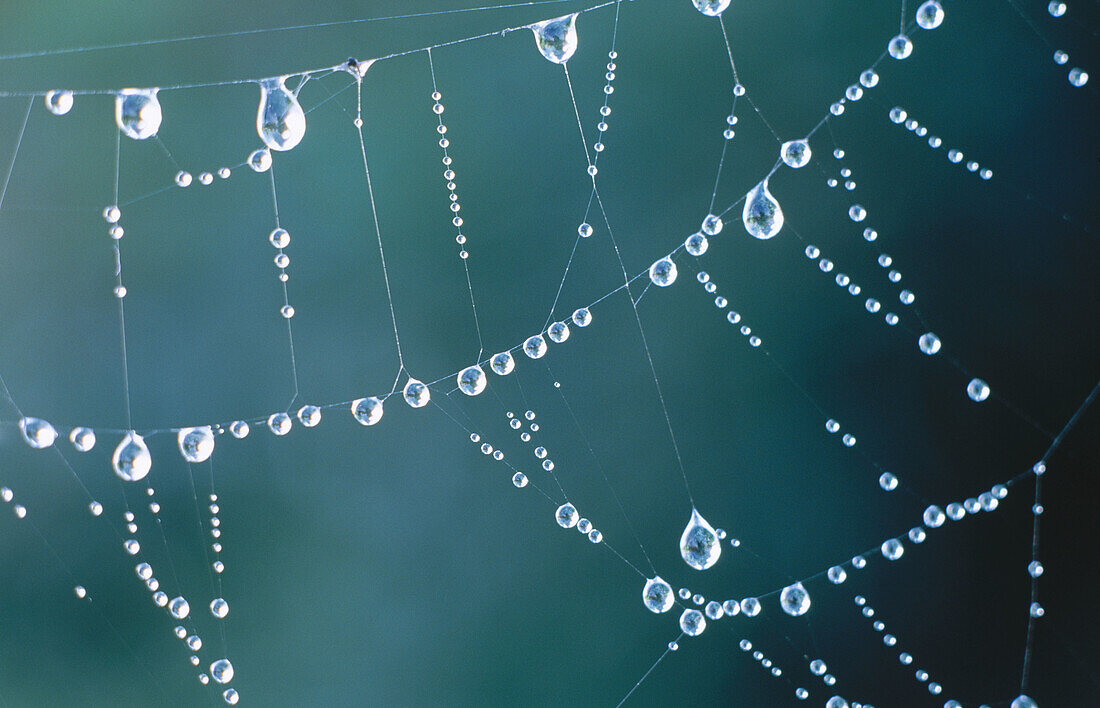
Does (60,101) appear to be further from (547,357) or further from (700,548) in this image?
(547,357)

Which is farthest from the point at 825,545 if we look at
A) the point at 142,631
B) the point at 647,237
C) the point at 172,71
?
the point at 172,71

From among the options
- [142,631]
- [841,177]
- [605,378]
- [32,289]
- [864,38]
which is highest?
[864,38]

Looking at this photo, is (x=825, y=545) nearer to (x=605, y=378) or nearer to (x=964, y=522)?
(x=964, y=522)

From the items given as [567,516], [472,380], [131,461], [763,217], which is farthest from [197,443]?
[763,217]

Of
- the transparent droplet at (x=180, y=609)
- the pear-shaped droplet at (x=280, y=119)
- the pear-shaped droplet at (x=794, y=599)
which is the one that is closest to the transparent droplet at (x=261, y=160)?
the pear-shaped droplet at (x=280, y=119)

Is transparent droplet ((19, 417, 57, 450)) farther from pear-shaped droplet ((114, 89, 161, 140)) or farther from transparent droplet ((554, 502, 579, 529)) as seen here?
transparent droplet ((554, 502, 579, 529))

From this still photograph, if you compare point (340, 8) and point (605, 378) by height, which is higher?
point (340, 8)
